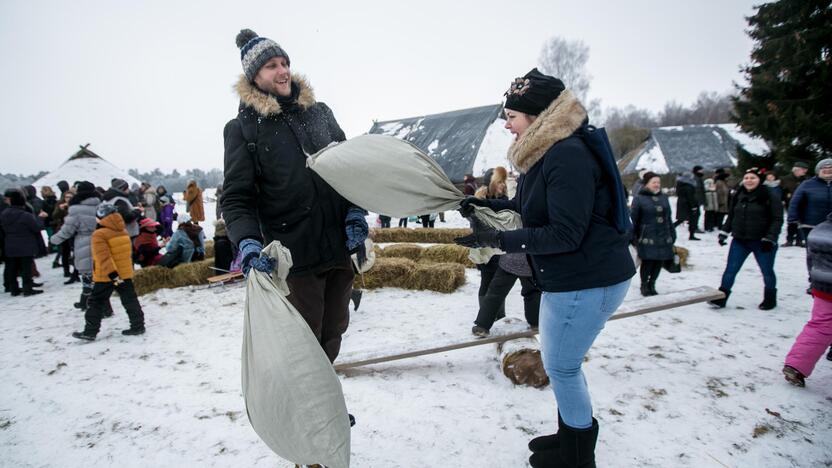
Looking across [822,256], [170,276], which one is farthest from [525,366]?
[170,276]

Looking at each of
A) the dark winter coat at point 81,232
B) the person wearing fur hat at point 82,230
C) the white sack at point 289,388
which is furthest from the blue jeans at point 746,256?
the dark winter coat at point 81,232

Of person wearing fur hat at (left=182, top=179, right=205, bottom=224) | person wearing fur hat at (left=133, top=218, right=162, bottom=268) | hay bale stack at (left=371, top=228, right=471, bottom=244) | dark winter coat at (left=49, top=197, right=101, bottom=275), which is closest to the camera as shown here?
dark winter coat at (left=49, top=197, right=101, bottom=275)

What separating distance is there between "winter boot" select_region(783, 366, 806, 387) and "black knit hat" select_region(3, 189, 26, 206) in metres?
11.3

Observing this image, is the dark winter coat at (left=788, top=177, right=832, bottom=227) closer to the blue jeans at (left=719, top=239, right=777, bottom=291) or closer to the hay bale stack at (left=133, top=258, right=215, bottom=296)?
the blue jeans at (left=719, top=239, right=777, bottom=291)

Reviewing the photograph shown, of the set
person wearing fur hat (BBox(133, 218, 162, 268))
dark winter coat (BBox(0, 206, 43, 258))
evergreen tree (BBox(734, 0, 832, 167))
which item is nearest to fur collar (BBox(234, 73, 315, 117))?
person wearing fur hat (BBox(133, 218, 162, 268))

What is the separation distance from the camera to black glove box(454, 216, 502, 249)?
1915 mm

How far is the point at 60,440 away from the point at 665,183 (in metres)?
27.8

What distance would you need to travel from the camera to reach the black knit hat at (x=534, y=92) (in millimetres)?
1891

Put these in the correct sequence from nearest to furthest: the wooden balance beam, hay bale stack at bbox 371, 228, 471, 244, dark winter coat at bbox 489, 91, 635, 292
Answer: dark winter coat at bbox 489, 91, 635, 292 < the wooden balance beam < hay bale stack at bbox 371, 228, 471, 244

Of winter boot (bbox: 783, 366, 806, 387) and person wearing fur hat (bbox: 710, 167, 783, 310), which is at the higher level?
person wearing fur hat (bbox: 710, 167, 783, 310)

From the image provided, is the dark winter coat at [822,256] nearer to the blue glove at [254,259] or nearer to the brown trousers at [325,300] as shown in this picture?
the brown trousers at [325,300]

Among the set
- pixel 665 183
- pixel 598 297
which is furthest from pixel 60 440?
pixel 665 183

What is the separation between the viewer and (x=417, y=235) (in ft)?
36.1

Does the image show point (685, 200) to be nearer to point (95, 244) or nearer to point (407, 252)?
point (407, 252)
